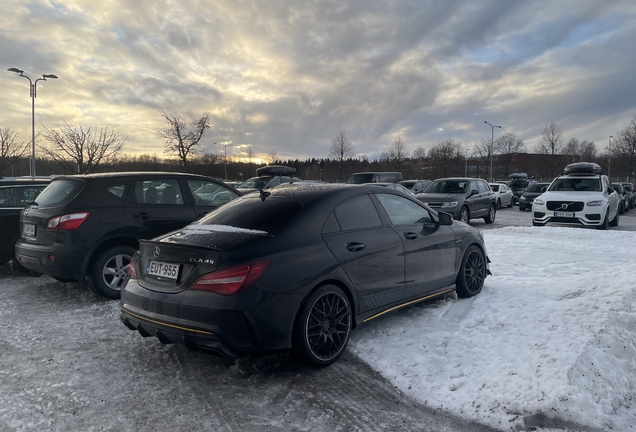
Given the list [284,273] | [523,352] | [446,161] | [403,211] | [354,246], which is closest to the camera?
[284,273]

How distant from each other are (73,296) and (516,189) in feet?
114

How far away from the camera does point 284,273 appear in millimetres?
3543

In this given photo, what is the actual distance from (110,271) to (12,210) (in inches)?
103

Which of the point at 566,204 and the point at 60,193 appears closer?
the point at 60,193

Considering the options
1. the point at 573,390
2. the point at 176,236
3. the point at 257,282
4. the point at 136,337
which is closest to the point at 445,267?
the point at 573,390

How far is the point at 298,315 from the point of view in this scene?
3.64 meters

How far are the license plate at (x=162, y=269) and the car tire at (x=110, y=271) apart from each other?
2371 mm

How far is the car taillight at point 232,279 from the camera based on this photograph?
11.1 ft

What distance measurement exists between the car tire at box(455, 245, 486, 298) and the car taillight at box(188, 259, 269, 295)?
3.17 meters

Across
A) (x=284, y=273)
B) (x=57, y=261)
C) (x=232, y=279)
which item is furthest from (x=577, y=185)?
(x=57, y=261)

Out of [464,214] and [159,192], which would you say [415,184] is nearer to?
[464,214]

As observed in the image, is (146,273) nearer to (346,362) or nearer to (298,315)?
(298,315)

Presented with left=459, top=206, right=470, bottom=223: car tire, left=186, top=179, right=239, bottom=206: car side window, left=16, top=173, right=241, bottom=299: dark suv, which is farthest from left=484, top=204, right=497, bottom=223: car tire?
left=16, top=173, right=241, bottom=299: dark suv

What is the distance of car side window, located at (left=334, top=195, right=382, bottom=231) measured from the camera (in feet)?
14.1
